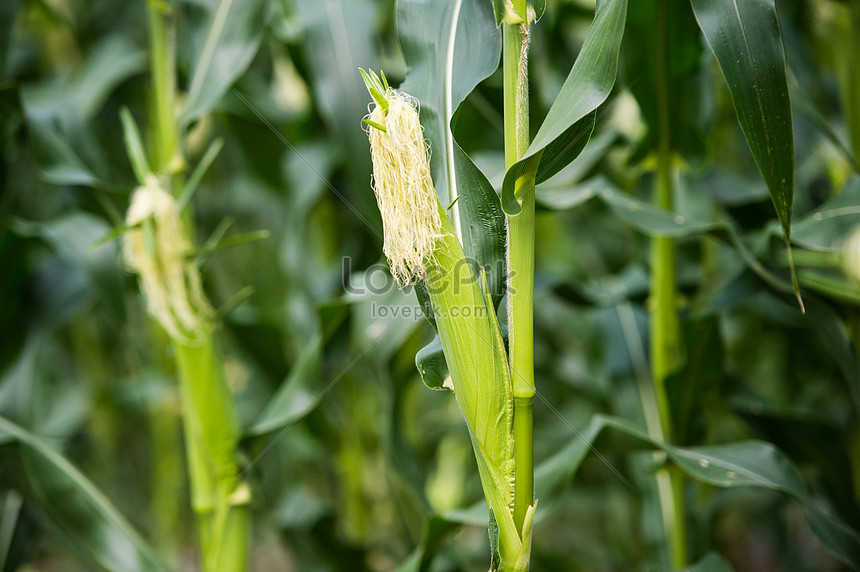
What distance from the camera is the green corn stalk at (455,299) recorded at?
1.41ft

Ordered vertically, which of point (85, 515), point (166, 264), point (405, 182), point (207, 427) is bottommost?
point (85, 515)

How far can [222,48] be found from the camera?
76 cm

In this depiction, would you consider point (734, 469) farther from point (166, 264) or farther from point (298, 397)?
point (166, 264)

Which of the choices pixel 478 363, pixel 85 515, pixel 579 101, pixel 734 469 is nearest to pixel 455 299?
pixel 478 363

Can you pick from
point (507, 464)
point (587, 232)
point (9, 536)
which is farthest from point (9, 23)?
point (587, 232)

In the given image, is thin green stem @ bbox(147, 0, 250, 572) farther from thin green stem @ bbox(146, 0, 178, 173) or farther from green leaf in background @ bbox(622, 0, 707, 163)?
green leaf in background @ bbox(622, 0, 707, 163)

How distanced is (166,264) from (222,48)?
0.94ft

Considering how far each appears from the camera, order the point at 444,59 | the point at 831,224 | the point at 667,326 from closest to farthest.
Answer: the point at 444,59, the point at 831,224, the point at 667,326

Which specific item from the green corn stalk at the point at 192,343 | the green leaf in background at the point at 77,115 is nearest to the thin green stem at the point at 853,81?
the green corn stalk at the point at 192,343

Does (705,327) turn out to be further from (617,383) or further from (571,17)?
(571,17)

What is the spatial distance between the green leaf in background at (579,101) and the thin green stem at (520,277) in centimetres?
2

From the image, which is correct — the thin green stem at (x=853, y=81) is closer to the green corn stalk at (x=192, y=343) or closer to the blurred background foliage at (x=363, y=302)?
the blurred background foliage at (x=363, y=302)

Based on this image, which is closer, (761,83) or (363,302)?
(761,83)

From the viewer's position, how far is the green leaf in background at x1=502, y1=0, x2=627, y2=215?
16.5 inches
